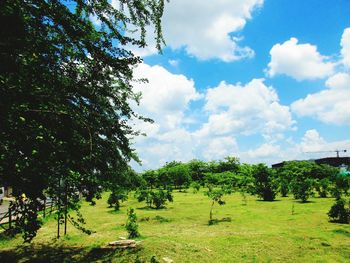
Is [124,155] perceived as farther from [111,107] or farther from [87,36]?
[87,36]

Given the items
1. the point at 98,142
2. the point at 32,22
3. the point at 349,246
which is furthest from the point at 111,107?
the point at 349,246

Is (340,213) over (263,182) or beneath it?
beneath

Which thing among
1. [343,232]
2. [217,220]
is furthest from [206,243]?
[343,232]

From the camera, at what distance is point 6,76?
4.09m

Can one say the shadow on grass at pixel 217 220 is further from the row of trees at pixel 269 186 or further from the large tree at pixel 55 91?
the large tree at pixel 55 91

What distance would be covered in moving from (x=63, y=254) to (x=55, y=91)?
10205 mm

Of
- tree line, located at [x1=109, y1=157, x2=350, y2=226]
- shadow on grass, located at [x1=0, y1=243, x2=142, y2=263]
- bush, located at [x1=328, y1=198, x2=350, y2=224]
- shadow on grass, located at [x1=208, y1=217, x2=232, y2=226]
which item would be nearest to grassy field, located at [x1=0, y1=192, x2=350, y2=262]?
shadow on grass, located at [x1=0, y1=243, x2=142, y2=263]

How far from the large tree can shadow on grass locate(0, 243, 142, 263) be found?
5302mm

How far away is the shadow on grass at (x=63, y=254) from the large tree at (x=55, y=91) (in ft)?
17.4

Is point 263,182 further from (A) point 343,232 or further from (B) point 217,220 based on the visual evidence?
(A) point 343,232

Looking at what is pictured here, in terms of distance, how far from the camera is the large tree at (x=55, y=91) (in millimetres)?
4215

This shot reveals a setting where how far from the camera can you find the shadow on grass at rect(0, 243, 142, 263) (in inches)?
480

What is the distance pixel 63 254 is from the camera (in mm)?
12914

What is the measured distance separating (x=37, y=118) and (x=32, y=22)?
1642 mm
